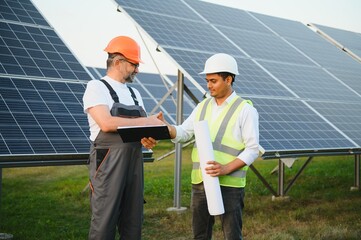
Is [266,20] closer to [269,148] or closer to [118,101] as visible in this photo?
[269,148]

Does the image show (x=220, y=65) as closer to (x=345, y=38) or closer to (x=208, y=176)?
(x=208, y=176)

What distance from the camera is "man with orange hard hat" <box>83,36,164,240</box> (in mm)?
4242

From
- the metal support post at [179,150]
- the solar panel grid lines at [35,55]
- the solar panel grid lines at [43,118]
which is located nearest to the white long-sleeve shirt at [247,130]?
the solar panel grid lines at [43,118]

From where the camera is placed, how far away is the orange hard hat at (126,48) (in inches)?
173

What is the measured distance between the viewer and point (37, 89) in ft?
24.9

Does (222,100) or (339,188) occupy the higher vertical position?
(222,100)

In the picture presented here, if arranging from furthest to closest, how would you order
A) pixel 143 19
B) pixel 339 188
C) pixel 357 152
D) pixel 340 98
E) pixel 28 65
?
pixel 339 188, pixel 340 98, pixel 143 19, pixel 357 152, pixel 28 65

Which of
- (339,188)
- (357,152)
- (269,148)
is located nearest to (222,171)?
(269,148)

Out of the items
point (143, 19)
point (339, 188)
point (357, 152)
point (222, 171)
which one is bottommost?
point (339, 188)

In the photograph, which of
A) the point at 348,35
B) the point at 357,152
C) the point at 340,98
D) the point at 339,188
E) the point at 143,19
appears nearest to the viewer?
the point at 357,152

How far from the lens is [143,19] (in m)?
10.5


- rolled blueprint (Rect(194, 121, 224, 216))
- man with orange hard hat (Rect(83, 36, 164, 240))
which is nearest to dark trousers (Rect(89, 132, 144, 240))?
man with orange hard hat (Rect(83, 36, 164, 240))

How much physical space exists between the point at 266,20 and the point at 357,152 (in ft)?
20.7

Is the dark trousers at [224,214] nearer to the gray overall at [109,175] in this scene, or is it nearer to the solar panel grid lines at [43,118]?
the gray overall at [109,175]
